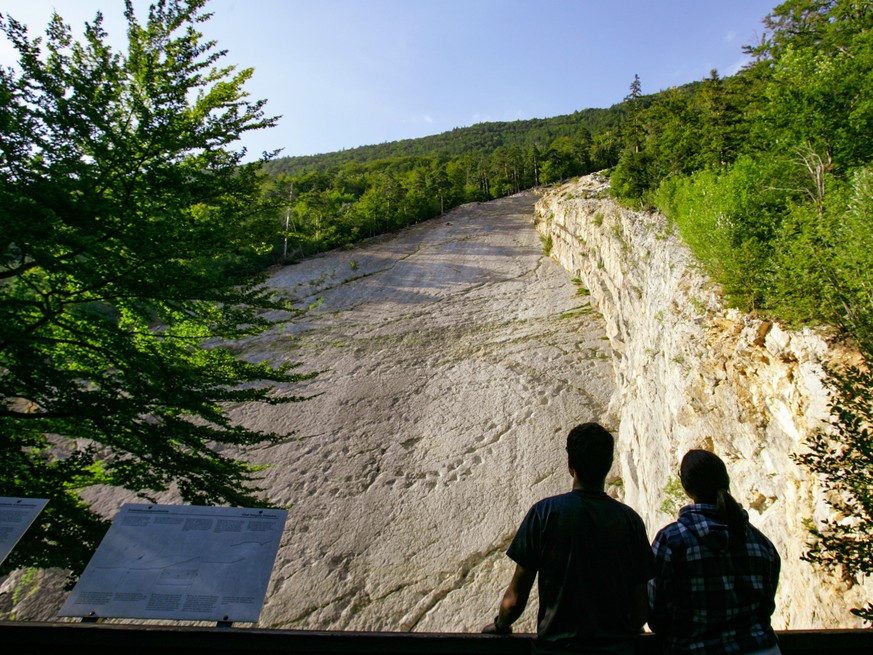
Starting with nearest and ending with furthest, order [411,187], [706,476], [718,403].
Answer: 1. [706,476]
2. [718,403]
3. [411,187]

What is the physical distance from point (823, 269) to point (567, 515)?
552 centimetres

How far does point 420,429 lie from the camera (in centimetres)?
1783

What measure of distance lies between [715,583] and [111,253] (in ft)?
21.1

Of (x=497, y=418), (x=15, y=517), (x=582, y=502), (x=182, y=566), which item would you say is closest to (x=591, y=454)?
(x=582, y=502)

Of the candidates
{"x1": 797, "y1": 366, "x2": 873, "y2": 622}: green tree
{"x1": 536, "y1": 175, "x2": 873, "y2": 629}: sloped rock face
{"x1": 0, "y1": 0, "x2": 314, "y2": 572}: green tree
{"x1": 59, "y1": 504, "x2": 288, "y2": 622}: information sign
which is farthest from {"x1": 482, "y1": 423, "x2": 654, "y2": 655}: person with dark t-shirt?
{"x1": 0, "y1": 0, "x2": 314, "y2": 572}: green tree

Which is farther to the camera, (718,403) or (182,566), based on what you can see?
(718,403)

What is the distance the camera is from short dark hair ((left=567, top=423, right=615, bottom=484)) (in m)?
2.50

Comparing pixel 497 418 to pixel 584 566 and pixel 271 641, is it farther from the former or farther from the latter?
pixel 271 641

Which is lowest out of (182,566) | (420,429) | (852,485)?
(420,429)

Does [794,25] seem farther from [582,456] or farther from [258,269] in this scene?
[258,269]

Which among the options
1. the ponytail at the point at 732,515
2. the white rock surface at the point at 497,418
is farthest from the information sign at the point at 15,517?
the white rock surface at the point at 497,418

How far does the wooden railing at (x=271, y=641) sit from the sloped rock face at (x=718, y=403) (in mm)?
1883

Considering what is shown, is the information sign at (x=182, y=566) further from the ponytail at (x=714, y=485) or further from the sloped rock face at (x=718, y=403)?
the sloped rock face at (x=718, y=403)

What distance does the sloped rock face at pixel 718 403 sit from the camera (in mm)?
5262
